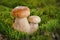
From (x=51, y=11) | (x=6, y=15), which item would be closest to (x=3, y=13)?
(x=6, y=15)

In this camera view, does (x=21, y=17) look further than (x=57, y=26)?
No

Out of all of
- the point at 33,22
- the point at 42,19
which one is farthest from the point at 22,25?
the point at 42,19

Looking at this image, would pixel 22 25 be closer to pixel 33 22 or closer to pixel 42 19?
pixel 33 22

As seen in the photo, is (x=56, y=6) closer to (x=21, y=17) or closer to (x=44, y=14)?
(x=44, y=14)
